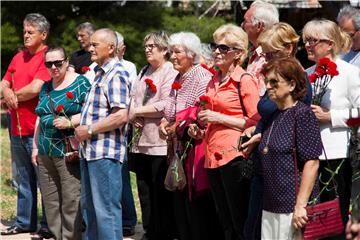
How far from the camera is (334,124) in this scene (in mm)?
5297

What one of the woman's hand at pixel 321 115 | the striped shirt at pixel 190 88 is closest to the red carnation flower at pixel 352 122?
the woman's hand at pixel 321 115

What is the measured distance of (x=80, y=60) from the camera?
28.8 ft

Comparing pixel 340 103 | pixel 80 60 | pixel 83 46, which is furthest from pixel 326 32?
pixel 83 46

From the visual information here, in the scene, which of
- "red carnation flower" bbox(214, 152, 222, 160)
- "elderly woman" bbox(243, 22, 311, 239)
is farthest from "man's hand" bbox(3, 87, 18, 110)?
"elderly woman" bbox(243, 22, 311, 239)

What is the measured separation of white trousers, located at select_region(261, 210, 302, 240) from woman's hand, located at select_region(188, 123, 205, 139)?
4.65ft

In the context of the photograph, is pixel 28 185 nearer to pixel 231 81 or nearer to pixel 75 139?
pixel 75 139

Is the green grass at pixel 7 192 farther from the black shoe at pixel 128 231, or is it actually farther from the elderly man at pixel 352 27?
the elderly man at pixel 352 27

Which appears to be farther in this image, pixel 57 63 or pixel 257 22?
pixel 57 63

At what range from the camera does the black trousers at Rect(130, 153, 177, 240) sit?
24.0 ft

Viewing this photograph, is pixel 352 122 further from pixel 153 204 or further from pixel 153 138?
pixel 153 204

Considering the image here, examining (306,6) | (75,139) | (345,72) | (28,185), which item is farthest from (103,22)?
(345,72)

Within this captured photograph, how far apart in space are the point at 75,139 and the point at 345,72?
243 cm

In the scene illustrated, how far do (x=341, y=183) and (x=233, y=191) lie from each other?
840 mm

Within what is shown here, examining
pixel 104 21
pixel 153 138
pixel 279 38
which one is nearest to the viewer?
pixel 279 38
